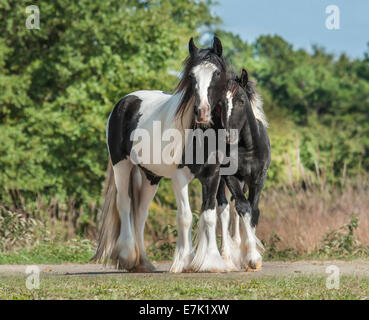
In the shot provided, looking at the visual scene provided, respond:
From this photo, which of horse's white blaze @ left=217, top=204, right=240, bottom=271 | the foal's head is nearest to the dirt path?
horse's white blaze @ left=217, top=204, right=240, bottom=271

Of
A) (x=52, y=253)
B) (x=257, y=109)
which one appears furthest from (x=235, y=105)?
(x=52, y=253)

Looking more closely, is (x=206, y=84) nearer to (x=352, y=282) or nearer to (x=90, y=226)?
(x=352, y=282)

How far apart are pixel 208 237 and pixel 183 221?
0.34 m

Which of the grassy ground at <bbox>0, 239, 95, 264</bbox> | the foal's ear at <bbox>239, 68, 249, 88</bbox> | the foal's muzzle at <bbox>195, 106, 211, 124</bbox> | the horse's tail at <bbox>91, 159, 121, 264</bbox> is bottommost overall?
the grassy ground at <bbox>0, 239, 95, 264</bbox>

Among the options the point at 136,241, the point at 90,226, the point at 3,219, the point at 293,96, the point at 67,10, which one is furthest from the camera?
the point at 293,96

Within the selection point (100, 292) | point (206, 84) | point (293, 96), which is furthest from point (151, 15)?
point (293, 96)

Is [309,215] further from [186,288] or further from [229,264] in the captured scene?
[186,288]

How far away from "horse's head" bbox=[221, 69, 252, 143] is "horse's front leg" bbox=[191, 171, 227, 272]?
0.60 meters

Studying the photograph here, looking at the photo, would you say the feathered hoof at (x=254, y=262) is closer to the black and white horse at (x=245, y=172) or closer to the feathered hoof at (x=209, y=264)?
the black and white horse at (x=245, y=172)

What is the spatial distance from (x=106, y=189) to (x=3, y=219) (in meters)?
4.19

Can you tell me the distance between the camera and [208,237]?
802 cm

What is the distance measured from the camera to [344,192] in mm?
13469

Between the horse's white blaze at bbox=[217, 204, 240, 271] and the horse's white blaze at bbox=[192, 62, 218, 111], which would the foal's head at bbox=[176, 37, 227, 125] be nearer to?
the horse's white blaze at bbox=[192, 62, 218, 111]

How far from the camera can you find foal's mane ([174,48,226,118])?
25.6ft
